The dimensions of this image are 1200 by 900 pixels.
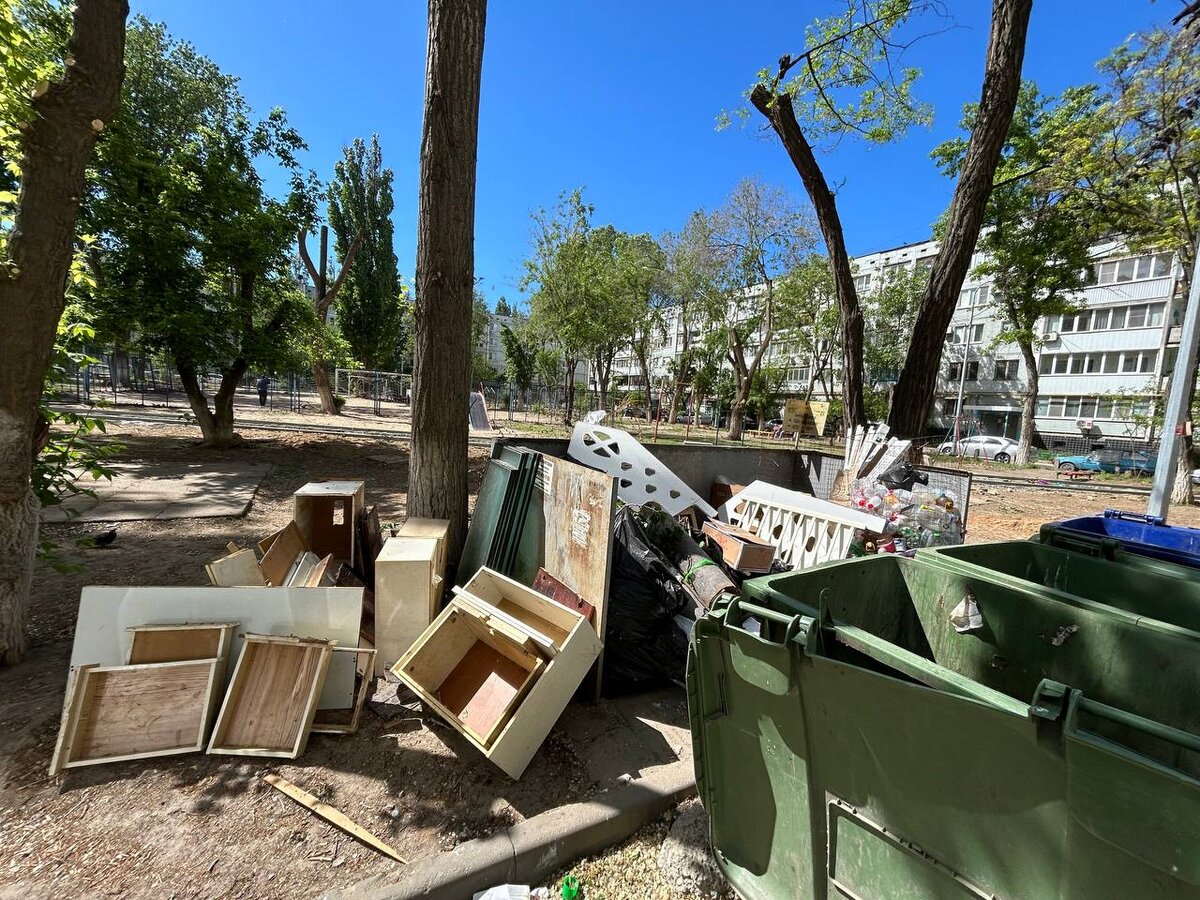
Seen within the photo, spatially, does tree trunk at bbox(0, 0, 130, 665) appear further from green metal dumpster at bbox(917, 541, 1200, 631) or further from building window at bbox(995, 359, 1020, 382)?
building window at bbox(995, 359, 1020, 382)

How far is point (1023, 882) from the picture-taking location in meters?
1.12

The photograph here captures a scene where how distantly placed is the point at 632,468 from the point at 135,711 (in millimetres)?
3809

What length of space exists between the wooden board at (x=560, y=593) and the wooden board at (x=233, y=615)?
1.12 metres

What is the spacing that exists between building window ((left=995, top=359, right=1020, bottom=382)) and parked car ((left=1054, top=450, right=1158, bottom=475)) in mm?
16185

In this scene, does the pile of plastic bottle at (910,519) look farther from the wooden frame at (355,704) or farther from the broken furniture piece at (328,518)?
the broken furniture piece at (328,518)

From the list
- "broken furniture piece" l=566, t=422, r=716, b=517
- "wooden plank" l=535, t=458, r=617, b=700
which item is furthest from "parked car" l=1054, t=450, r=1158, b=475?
"wooden plank" l=535, t=458, r=617, b=700

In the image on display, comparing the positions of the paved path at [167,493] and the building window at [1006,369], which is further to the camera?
the building window at [1006,369]

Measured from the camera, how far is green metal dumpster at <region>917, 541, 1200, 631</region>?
2.19 metres

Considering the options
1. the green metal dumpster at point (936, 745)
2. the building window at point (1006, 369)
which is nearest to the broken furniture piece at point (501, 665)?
the green metal dumpster at point (936, 745)

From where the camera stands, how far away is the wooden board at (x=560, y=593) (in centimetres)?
301

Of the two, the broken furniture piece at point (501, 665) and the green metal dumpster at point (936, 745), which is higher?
the green metal dumpster at point (936, 745)

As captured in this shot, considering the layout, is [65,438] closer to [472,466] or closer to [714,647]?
[714,647]

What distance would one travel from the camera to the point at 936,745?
122 centimetres

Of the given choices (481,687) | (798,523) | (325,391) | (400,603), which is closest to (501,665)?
(481,687)
